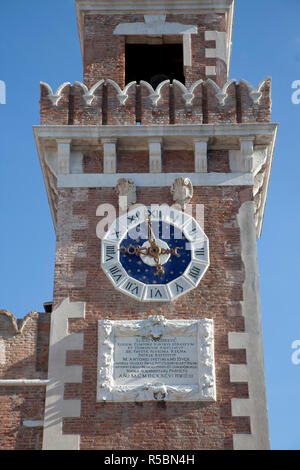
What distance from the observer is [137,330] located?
21.8 meters

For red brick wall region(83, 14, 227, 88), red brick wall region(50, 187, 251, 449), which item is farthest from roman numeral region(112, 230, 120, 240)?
red brick wall region(83, 14, 227, 88)

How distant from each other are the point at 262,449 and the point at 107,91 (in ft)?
29.2

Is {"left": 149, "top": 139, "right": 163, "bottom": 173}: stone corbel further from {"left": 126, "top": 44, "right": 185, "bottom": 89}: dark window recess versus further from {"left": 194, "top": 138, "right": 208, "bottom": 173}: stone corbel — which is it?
{"left": 126, "top": 44, "right": 185, "bottom": 89}: dark window recess

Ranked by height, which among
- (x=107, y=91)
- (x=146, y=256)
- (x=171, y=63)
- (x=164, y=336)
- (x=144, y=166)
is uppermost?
(x=171, y=63)

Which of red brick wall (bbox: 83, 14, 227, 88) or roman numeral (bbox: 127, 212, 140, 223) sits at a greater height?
red brick wall (bbox: 83, 14, 227, 88)

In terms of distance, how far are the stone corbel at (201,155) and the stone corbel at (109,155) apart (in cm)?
174

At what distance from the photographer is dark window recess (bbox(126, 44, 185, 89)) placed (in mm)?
27859

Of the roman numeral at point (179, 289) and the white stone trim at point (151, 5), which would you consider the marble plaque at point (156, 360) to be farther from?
the white stone trim at point (151, 5)

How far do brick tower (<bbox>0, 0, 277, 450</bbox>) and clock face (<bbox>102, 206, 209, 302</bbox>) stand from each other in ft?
0.09

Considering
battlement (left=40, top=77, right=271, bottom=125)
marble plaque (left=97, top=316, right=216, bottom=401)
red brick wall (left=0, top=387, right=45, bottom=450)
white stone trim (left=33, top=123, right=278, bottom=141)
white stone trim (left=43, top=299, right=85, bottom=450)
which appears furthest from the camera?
battlement (left=40, top=77, right=271, bottom=125)

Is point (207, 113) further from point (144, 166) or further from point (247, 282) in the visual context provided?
point (247, 282)

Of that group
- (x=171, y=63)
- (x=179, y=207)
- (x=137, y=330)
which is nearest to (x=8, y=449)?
(x=137, y=330)
